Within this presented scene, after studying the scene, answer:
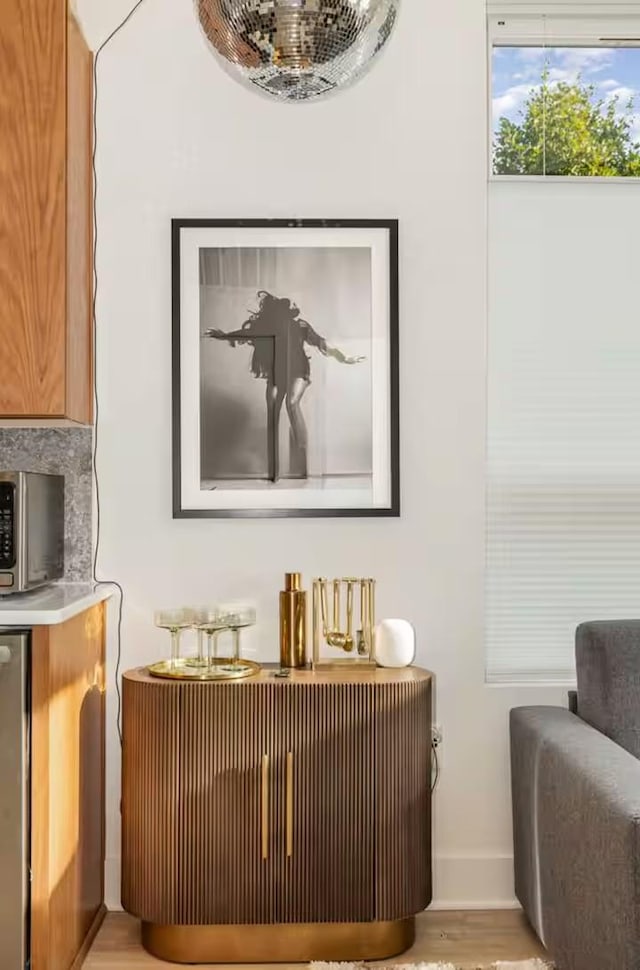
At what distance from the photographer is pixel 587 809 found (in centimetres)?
202

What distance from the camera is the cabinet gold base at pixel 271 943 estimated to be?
250 centimetres

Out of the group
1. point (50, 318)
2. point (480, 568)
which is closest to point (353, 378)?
point (480, 568)

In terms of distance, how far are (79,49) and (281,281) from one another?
0.81m

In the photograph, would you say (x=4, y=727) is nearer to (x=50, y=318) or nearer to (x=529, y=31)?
(x=50, y=318)

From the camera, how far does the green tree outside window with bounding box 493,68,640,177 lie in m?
3.00

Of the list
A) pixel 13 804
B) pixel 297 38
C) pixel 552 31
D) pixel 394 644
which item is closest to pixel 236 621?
pixel 394 644

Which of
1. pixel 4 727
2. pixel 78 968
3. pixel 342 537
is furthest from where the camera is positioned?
pixel 342 537

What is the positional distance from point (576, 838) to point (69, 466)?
1.67m

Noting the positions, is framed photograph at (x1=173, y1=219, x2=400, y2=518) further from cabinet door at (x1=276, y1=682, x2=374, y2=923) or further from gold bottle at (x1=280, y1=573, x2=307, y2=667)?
cabinet door at (x1=276, y1=682, x2=374, y2=923)

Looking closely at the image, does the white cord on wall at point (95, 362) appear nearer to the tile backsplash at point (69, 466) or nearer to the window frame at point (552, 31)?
the tile backsplash at point (69, 466)

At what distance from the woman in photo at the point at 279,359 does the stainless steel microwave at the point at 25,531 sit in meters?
0.63

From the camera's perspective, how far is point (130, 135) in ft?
9.40

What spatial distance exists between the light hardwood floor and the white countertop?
88 centimetres

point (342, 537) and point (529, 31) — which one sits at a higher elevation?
point (529, 31)
